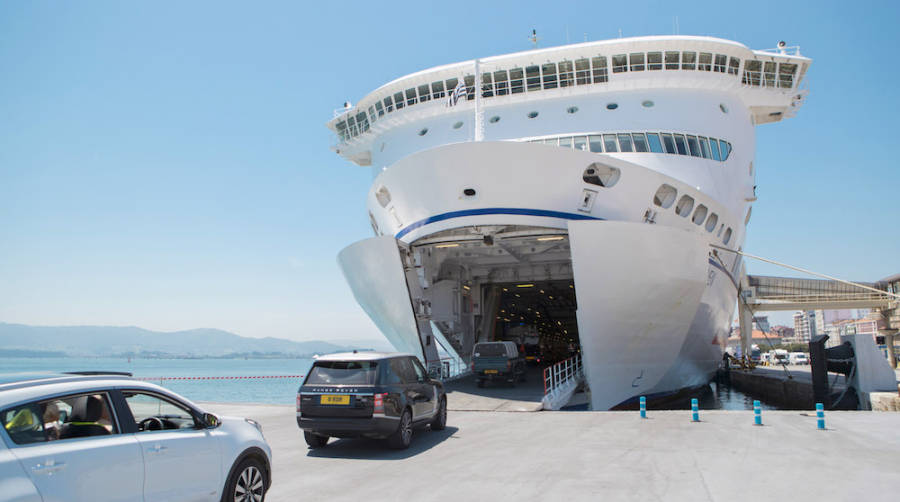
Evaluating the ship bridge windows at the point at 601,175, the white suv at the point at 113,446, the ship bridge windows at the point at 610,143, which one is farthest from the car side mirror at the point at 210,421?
the ship bridge windows at the point at 610,143

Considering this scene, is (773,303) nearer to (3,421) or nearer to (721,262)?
(721,262)

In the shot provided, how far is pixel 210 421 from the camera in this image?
455 cm

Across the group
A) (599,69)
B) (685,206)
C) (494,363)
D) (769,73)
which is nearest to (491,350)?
(494,363)

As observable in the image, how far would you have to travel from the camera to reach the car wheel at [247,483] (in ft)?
14.6

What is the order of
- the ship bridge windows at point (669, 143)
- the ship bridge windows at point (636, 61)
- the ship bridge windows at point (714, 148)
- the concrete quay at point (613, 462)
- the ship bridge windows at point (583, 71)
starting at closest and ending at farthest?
the concrete quay at point (613, 462) < the ship bridge windows at point (669, 143) < the ship bridge windows at point (714, 148) < the ship bridge windows at point (636, 61) < the ship bridge windows at point (583, 71)

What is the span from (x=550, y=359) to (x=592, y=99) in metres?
23.1

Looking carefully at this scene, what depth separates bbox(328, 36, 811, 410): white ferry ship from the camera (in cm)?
1389

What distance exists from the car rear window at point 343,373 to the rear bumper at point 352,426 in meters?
0.48

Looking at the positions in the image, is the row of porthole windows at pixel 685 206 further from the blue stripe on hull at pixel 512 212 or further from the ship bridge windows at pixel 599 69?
the ship bridge windows at pixel 599 69

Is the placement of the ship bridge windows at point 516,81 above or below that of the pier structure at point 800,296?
above

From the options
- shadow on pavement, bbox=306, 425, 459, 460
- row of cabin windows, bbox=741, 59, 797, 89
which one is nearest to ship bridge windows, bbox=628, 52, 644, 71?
row of cabin windows, bbox=741, 59, 797, 89

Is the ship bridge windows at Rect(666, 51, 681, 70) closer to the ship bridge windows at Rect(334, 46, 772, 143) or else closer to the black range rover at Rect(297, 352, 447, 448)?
the ship bridge windows at Rect(334, 46, 772, 143)

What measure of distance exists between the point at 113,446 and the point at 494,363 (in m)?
14.5

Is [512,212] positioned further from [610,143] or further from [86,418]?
[86,418]
